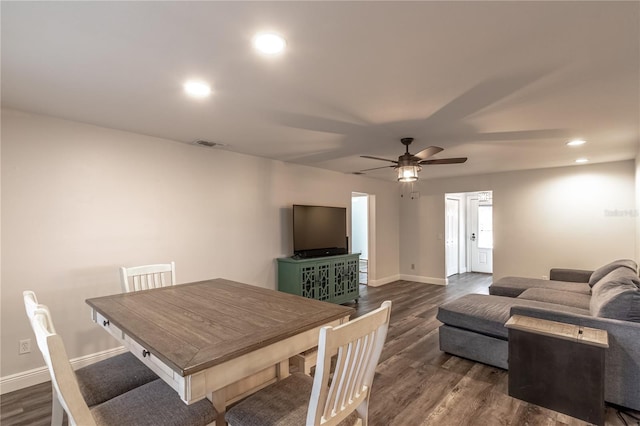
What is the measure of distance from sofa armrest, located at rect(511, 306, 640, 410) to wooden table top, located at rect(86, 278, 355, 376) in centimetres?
209

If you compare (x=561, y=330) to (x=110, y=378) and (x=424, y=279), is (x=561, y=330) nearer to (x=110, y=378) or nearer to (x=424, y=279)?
(x=110, y=378)

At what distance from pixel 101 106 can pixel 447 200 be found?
669cm

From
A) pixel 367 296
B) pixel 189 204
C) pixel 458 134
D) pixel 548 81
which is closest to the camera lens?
pixel 548 81

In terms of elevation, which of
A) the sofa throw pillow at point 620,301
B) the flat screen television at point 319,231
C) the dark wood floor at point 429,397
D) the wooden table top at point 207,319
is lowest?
the dark wood floor at point 429,397

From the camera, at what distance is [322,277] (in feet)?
15.4

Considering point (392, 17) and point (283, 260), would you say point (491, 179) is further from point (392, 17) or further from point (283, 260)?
point (392, 17)

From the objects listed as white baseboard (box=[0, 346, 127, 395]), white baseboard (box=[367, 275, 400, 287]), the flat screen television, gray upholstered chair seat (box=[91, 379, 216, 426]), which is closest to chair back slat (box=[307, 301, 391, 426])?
gray upholstered chair seat (box=[91, 379, 216, 426])

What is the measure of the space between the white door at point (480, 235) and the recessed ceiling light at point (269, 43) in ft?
25.2

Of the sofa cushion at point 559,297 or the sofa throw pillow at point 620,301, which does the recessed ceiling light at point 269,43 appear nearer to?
the sofa throw pillow at point 620,301

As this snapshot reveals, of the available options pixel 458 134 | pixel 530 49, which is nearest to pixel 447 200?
pixel 458 134

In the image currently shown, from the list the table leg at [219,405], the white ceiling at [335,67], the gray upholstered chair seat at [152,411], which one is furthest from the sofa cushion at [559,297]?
the gray upholstered chair seat at [152,411]

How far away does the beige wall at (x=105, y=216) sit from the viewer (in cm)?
259

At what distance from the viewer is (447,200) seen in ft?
23.5

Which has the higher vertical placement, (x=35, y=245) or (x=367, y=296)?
(x=35, y=245)
